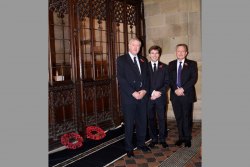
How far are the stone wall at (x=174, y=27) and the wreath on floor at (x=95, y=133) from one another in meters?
1.86

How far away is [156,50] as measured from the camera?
350 centimetres

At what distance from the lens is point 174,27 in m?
5.32

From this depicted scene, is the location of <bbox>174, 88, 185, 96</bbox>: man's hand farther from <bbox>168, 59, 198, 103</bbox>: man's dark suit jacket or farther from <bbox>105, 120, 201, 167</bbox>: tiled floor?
<bbox>105, 120, 201, 167</bbox>: tiled floor

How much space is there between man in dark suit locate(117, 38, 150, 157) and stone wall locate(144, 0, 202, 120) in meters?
2.15

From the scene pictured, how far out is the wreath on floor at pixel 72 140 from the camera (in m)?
3.74

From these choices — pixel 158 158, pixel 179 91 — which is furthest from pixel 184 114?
pixel 158 158

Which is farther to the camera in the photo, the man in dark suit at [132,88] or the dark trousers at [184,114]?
the dark trousers at [184,114]

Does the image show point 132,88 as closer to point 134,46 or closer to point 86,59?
point 134,46

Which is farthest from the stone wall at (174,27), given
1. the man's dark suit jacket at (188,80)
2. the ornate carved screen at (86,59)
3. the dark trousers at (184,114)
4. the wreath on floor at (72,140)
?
the wreath on floor at (72,140)

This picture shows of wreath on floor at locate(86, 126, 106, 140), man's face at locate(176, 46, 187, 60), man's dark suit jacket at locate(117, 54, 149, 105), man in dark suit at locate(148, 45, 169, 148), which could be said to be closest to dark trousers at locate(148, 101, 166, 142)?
man in dark suit at locate(148, 45, 169, 148)

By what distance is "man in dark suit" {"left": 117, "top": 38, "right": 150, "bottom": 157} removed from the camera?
10.5 ft

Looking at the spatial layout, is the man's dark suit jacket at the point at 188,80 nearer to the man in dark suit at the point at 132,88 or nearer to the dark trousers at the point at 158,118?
the dark trousers at the point at 158,118

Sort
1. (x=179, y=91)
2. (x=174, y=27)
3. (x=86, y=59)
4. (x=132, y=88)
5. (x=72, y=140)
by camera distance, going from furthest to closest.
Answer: (x=174, y=27) → (x=86, y=59) → (x=72, y=140) → (x=179, y=91) → (x=132, y=88)

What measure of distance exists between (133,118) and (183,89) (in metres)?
0.82
